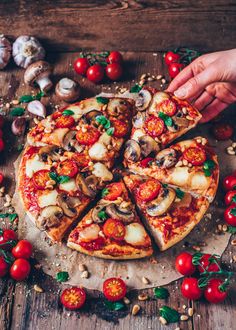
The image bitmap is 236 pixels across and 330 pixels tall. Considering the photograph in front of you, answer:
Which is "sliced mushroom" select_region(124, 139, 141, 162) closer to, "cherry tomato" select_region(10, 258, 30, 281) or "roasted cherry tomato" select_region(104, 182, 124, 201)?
"roasted cherry tomato" select_region(104, 182, 124, 201)

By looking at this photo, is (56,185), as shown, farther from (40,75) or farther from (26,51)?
(26,51)

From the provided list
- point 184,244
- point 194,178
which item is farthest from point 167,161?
point 184,244

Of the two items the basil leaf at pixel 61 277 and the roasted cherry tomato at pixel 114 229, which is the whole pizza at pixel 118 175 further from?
the basil leaf at pixel 61 277

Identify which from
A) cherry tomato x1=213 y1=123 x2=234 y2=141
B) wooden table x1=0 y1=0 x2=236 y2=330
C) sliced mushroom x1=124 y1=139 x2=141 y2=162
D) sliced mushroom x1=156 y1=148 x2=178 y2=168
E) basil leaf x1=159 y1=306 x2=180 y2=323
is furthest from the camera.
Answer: wooden table x1=0 y1=0 x2=236 y2=330

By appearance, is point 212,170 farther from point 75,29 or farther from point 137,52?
point 75,29

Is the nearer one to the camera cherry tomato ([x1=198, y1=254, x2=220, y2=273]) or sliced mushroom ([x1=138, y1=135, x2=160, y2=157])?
cherry tomato ([x1=198, y1=254, x2=220, y2=273])

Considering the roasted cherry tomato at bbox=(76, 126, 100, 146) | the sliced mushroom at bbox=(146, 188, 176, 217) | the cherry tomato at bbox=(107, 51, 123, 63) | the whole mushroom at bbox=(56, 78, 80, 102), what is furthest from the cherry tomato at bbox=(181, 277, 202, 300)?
the cherry tomato at bbox=(107, 51, 123, 63)

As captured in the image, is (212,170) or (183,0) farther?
(183,0)
